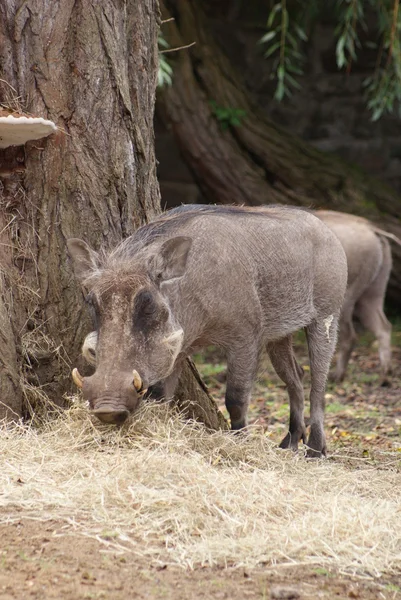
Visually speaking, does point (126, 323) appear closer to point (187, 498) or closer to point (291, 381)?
point (187, 498)

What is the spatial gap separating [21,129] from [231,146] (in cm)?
484

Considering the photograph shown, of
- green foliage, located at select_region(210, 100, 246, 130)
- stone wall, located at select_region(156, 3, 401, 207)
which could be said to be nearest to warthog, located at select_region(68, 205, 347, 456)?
green foliage, located at select_region(210, 100, 246, 130)

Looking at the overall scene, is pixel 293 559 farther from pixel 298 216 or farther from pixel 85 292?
pixel 298 216

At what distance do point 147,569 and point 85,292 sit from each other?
1.54 m

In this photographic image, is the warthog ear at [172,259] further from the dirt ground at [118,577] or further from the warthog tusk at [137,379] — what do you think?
the dirt ground at [118,577]

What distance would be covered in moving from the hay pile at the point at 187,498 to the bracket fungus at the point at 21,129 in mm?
1060

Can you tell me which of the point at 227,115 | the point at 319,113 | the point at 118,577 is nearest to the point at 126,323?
the point at 118,577

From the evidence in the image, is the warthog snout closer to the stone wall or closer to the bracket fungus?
the bracket fungus

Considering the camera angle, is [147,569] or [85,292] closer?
[147,569]

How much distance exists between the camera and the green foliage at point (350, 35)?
7.24m

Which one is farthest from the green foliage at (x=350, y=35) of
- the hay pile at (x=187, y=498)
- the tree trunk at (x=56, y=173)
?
the hay pile at (x=187, y=498)

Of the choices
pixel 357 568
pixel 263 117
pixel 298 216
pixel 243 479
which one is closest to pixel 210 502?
pixel 243 479

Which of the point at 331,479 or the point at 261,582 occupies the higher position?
the point at 261,582

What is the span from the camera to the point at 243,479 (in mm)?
3193
